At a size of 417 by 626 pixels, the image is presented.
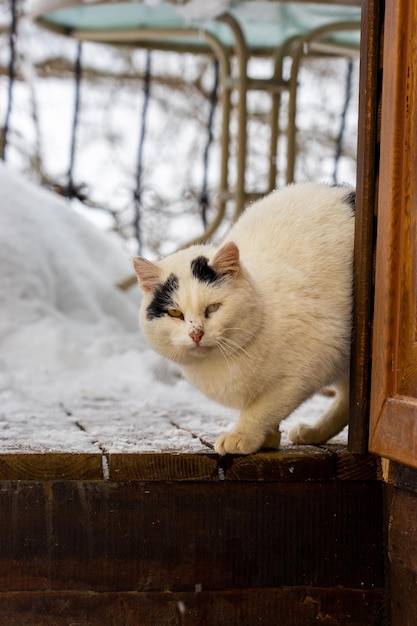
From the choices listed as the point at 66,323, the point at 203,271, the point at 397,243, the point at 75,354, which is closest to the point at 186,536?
the point at 203,271

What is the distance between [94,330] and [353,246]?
1.78 m

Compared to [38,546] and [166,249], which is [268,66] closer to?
[166,249]

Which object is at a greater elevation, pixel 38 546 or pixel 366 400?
pixel 366 400

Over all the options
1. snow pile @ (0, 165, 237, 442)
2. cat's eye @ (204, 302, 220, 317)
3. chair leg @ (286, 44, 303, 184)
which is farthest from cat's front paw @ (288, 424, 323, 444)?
chair leg @ (286, 44, 303, 184)

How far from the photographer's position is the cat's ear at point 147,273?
5.89 feet

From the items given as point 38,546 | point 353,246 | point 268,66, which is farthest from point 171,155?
point 38,546

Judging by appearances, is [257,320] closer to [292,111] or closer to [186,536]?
[186,536]

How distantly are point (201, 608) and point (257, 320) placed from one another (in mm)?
596

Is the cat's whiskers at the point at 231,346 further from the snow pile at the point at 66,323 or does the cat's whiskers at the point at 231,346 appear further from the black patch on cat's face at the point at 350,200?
the snow pile at the point at 66,323

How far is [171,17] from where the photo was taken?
3.37 metres

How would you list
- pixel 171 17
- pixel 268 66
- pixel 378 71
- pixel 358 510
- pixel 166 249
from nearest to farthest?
pixel 378 71 → pixel 358 510 → pixel 171 17 → pixel 166 249 → pixel 268 66

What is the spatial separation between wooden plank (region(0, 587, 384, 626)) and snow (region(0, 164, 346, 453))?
29 centimetres

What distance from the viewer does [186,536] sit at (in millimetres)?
1704

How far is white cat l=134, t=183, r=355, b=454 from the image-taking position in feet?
5.59
